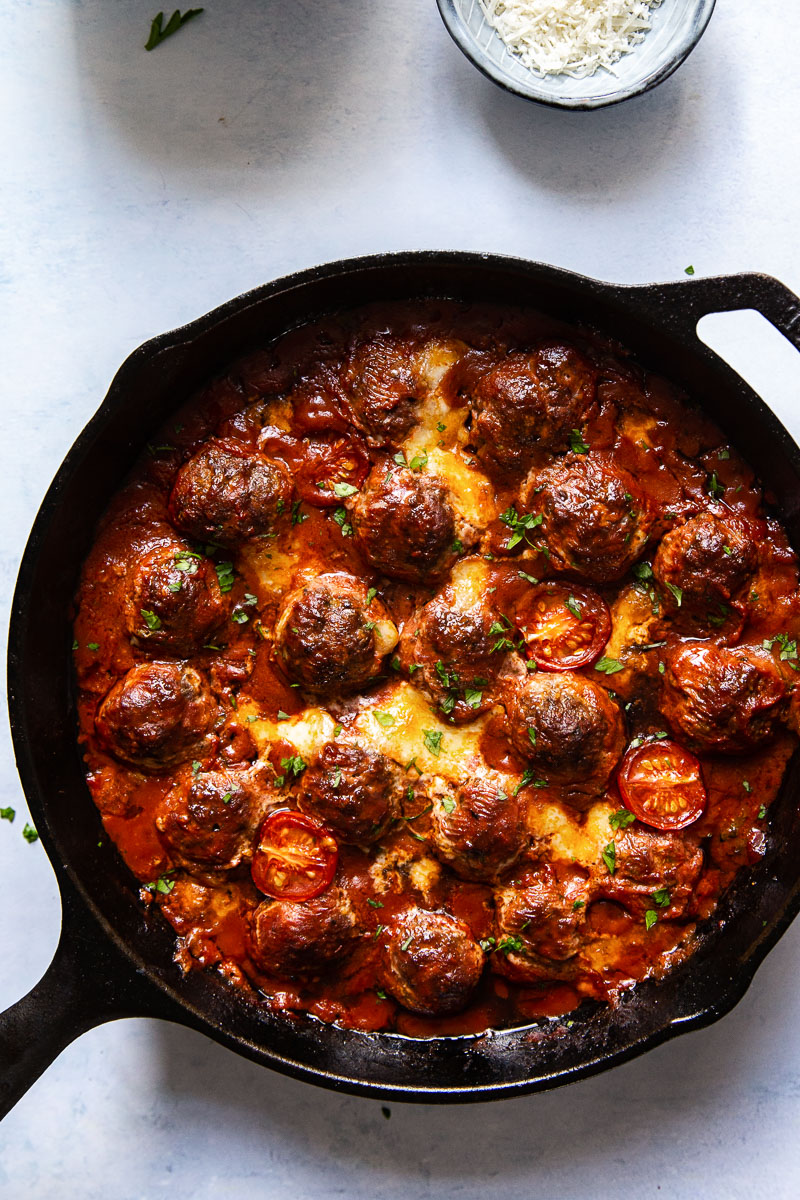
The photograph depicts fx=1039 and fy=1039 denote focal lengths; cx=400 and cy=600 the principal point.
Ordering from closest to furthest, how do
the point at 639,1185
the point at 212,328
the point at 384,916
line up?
the point at 212,328, the point at 384,916, the point at 639,1185

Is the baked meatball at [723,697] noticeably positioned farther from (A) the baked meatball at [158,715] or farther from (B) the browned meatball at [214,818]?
(A) the baked meatball at [158,715]

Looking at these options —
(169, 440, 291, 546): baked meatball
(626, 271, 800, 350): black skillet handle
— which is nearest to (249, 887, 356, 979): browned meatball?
(169, 440, 291, 546): baked meatball

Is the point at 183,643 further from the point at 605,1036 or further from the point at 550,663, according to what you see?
the point at 605,1036

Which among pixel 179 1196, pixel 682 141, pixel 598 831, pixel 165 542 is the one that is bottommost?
pixel 179 1196

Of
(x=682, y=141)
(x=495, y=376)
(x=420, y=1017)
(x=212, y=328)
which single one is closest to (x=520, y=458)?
(x=495, y=376)

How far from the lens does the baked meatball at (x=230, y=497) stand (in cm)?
380

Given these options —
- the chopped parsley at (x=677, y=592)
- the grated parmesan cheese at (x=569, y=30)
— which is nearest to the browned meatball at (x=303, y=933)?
the chopped parsley at (x=677, y=592)

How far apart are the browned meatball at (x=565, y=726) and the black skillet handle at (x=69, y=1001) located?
1.59 m

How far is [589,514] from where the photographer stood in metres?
3.76

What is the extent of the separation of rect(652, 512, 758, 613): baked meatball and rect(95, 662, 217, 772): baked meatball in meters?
1.80

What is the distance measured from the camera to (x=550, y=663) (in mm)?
3896

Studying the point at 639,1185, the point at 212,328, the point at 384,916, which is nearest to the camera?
the point at 212,328

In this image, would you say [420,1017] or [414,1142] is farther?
[414,1142]

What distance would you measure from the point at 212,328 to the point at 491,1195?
3.67 m
